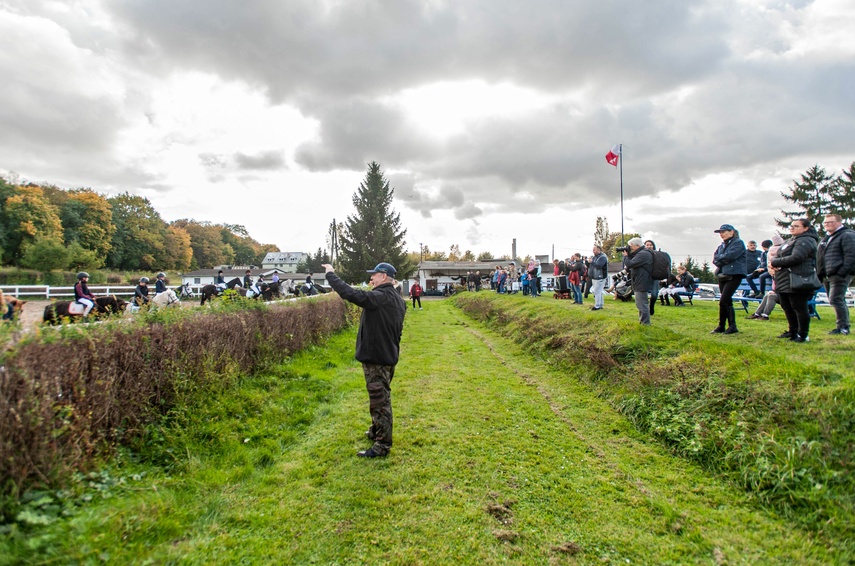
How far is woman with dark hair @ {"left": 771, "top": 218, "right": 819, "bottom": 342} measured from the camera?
6.14 metres

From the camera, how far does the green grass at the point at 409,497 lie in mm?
2836

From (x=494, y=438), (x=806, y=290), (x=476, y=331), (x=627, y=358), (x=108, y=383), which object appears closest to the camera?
(x=108, y=383)

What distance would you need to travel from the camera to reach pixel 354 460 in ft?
14.5

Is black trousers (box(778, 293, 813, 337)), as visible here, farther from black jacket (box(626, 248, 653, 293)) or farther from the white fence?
the white fence

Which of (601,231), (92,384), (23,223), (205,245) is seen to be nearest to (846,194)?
(601,231)

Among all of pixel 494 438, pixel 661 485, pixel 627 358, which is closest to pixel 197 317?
pixel 494 438

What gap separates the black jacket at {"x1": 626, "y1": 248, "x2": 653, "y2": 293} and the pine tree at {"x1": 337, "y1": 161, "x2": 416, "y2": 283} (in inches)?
1510

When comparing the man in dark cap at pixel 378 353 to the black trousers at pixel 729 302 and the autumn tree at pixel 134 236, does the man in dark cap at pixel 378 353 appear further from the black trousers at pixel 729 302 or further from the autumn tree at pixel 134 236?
the autumn tree at pixel 134 236

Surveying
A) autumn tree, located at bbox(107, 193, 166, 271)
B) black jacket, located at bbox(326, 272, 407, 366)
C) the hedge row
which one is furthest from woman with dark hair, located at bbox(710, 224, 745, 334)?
autumn tree, located at bbox(107, 193, 166, 271)

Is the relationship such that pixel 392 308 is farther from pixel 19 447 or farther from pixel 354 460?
pixel 19 447

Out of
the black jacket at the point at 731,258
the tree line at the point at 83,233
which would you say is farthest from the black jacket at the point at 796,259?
the tree line at the point at 83,233

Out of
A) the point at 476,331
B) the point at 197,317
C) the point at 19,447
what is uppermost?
the point at 197,317

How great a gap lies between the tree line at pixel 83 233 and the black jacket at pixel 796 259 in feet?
189

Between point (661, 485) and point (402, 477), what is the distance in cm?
241
